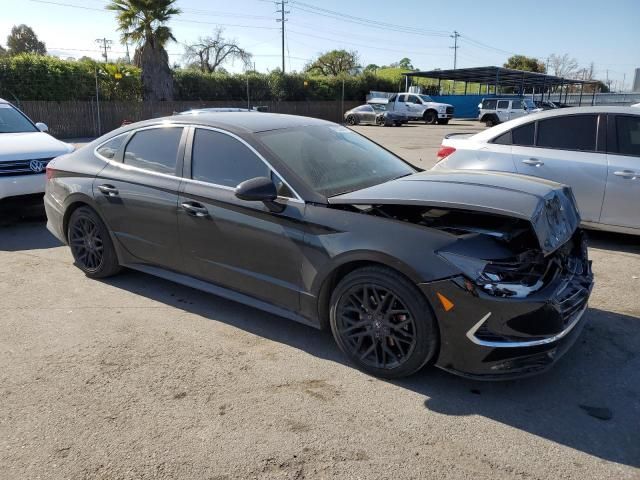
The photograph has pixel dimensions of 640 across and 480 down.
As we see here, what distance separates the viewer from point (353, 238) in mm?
3340

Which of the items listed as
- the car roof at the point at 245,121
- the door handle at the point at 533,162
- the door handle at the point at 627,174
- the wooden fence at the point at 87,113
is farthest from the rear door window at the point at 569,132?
the wooden fence at the point at 87,113

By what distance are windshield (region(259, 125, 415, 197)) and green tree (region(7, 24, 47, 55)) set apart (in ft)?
302

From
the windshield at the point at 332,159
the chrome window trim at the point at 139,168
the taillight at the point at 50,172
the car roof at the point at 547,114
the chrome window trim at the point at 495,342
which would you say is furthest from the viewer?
the car roof at the point at 547,114

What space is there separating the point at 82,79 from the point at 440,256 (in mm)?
27318

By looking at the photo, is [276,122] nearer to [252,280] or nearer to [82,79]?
[252,280]

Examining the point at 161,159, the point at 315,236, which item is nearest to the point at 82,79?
the point at 161,159

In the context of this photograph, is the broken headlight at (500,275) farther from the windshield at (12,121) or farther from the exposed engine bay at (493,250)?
the windshield at (12,121)

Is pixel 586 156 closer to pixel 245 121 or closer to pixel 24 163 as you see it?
pixel 245 121

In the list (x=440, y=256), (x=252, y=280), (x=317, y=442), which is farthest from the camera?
(x=252, y=280)

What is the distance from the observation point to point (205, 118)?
4.44 m

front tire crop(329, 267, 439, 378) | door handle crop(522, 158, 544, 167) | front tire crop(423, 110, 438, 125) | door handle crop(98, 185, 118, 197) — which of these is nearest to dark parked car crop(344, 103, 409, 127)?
front tire crop(423, 110, 438, 125)

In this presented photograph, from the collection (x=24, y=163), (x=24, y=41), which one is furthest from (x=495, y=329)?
(x=24, y=41)

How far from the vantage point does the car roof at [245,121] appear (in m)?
4.21

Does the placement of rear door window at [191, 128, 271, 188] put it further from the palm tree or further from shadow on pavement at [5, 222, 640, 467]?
the palm tree
